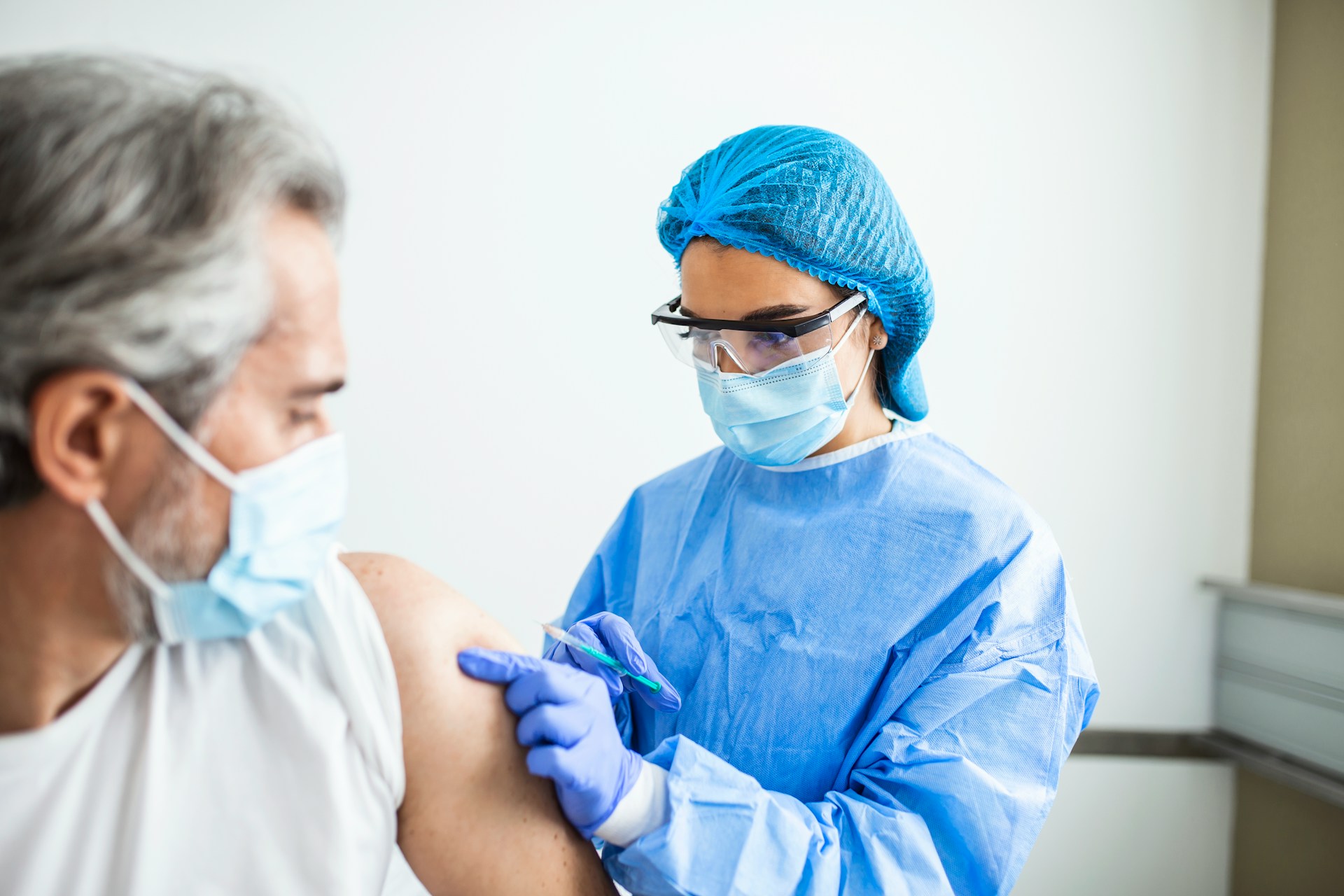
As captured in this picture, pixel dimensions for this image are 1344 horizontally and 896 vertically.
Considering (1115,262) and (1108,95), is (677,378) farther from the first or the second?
(1108,95)

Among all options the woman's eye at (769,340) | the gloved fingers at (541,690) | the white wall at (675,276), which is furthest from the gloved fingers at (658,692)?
the white wall at (675,276)

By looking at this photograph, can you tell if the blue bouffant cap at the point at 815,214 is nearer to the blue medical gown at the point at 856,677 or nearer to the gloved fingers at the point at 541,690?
the blue medical gown at the point at 856,677

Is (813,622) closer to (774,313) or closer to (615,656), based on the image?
(615,656)

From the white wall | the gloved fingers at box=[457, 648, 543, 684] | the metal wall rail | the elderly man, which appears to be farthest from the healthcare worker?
the metal wall rail

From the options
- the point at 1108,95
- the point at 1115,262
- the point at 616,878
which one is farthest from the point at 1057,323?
the point at 616,878

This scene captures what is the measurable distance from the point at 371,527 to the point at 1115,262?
205cm

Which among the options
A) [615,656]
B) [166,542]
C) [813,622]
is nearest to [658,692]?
[615,656]

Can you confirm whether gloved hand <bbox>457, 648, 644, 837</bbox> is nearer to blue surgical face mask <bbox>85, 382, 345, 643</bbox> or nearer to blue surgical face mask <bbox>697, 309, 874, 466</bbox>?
blue surgical face mask <bbox>85, 382, 345, 643</bbox>

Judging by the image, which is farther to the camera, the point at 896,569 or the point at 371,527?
the point at 371,527

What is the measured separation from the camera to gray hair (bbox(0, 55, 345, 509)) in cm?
63

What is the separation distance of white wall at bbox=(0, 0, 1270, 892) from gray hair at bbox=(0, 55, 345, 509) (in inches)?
58.8

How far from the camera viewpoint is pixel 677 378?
2.28 m

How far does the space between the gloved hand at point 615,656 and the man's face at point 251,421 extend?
0.50m

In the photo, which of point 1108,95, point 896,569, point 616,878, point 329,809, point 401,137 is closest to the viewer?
point 329,809
